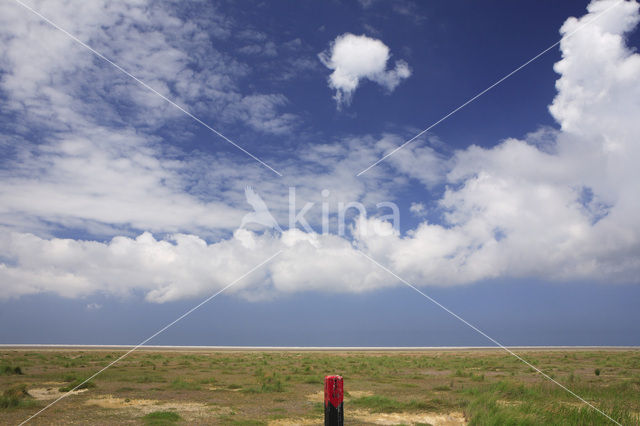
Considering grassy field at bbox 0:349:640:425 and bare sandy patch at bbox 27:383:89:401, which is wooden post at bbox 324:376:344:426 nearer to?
grassy field at bbox 0:349:640:425

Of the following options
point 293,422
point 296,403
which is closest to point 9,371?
point 296,403

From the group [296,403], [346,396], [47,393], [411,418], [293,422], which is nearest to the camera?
[293,422]

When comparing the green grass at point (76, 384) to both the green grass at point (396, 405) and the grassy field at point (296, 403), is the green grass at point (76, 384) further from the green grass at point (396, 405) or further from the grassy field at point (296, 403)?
the green grass at point (396, 405)

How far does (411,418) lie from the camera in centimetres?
1634

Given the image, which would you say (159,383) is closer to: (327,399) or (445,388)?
(445,388)

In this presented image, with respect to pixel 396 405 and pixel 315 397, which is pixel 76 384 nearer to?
pixel 315 397

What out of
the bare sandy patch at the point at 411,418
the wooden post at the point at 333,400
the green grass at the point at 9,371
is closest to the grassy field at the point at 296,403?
the bare sandy patch at the point at 411,418

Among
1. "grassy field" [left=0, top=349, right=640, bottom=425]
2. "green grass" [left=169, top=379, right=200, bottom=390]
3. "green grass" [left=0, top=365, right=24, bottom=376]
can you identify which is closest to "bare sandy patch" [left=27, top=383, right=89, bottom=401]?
"grassy field" [left=0, top=349, right=640, bottom=425]

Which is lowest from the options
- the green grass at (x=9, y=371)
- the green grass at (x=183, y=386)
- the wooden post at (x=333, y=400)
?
the green grass at (x=9, y=371)

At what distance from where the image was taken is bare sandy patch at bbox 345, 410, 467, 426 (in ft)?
51.0

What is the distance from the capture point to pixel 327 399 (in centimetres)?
693

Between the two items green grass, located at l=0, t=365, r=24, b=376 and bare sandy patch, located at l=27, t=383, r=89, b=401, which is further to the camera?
green grass, located at l=0, t=365, r=24, b=376

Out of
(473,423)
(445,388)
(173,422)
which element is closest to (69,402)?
(173,422)

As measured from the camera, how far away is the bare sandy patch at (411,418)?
1555 centimetres
